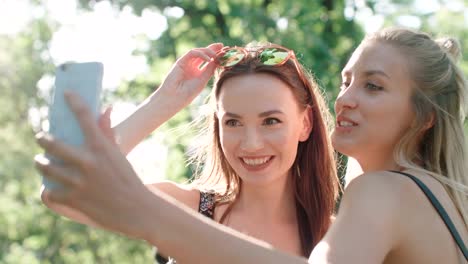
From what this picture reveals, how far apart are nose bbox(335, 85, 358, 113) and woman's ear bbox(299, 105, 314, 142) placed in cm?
91

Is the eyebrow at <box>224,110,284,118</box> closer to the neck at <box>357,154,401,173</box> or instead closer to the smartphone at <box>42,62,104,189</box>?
the neck at <box>357,154,401,173</box>

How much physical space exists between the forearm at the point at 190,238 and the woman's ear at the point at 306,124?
→ 197cm

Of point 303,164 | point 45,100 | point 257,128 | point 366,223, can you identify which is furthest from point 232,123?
point 45,100

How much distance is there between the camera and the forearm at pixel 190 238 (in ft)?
4.62

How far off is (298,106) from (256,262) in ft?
6.35

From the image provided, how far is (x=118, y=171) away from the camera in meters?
1.38

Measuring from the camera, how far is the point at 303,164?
350cm

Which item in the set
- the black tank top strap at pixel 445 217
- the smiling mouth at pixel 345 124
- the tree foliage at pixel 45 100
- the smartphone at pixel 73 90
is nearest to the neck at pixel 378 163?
the smiling mouth at pixel 345 124

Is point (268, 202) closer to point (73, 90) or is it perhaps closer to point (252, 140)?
point (252, 140)

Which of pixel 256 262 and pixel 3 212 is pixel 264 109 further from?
pixel 3 212

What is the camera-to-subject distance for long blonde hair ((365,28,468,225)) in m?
2.34

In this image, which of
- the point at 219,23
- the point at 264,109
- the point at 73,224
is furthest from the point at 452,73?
A: the point at 73,224

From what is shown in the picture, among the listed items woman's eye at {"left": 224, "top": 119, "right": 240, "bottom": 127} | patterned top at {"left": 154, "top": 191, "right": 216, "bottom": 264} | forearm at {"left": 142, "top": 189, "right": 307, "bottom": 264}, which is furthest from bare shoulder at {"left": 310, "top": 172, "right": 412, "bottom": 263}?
patterned top at {"left": 154, "top": 191, "right": 216, "bottom": 264}

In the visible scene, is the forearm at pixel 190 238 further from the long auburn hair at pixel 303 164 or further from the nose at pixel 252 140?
the long auburn hair at pixel 303 164
